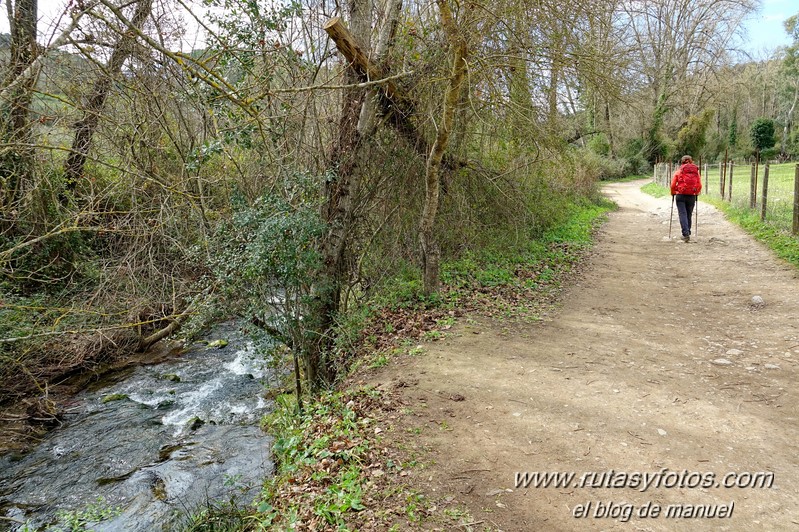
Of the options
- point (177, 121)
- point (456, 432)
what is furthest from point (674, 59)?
point (456, 432)

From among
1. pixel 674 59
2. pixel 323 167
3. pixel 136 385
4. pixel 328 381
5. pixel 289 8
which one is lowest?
pixel 136 385

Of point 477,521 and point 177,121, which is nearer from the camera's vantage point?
point 477,521

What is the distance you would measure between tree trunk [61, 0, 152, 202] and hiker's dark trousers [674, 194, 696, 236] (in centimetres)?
1196

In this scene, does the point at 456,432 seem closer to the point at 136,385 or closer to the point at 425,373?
the point at 425,373

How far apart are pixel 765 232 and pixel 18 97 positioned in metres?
14.7

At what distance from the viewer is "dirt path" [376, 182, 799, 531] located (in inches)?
131

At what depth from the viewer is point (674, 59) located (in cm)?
3697

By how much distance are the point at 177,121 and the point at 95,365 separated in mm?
4997

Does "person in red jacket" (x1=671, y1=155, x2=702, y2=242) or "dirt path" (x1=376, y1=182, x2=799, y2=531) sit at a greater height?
"person in red jacket" (x1=671, y1=155, x2=702, y2=242)

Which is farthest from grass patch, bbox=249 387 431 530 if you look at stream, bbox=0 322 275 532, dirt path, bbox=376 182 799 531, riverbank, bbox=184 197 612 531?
stream, bbox=0 322 275 532

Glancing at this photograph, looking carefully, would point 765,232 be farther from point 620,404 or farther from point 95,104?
point 95,104

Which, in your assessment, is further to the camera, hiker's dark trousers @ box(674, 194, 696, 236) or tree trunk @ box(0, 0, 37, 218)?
hiker's dark trousers @ box(674, 194, 696, 236)

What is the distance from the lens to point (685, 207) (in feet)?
38.7

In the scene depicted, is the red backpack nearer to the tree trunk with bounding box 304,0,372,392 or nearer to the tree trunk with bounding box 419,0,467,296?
the tree trunk with bounding box 419,0,467,296
